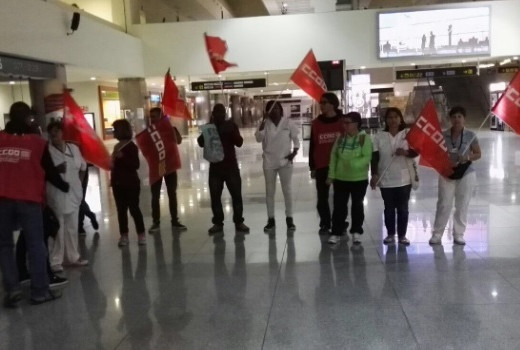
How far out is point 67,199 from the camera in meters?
A: 5.51

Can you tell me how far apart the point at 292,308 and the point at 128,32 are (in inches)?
683

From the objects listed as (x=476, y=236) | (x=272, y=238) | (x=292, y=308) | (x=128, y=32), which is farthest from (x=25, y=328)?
(x=128, y=32)

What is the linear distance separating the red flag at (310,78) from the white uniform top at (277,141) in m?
0.92

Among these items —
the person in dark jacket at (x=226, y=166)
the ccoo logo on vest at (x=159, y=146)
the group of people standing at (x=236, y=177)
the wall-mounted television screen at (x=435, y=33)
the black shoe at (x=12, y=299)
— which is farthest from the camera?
the wall-mounted television screen at (x=435, y=33)

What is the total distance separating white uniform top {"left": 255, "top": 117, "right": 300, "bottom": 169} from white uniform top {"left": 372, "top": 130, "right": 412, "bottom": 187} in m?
1.25

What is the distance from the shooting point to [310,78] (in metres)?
7.62

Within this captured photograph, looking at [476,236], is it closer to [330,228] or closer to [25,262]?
[330,228]

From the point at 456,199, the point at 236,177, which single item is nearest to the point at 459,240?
the point at 456,199

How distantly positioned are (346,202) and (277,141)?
4.40 feet

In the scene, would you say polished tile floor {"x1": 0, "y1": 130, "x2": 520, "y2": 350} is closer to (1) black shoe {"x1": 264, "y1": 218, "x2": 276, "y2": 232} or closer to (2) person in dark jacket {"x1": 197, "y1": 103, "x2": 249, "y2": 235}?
(1) black shoe {"x1": 264, "y1": 218, "x2": 276, "y2": 232}

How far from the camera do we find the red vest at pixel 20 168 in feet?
14.3

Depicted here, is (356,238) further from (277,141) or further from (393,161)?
(277,141)

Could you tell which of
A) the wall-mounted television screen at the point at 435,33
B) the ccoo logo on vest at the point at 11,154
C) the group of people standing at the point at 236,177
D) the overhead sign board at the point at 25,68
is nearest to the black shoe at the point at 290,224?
the group of people standing at the point at 236,177

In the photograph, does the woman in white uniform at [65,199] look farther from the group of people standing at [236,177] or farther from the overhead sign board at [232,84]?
the overhead sign board at [232,84]
